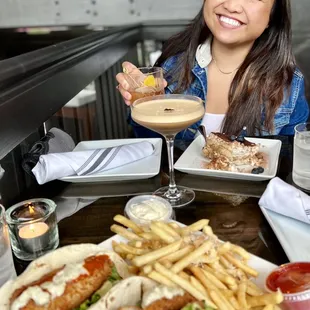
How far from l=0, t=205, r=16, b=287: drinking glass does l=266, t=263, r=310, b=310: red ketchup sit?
2.16ft

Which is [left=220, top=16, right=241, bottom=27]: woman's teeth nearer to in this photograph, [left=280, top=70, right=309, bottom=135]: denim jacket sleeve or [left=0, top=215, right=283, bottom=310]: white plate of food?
[left=280, top=70, right=309, bottom=135]: denim jacket sleeve

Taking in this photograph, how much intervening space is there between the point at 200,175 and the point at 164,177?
0.14m

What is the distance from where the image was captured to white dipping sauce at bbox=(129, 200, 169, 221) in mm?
1300

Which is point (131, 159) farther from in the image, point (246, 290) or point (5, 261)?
point (246, 290)

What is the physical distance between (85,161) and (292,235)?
840 millimetres

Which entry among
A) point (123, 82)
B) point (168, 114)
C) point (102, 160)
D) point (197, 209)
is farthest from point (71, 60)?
point (197, 209)

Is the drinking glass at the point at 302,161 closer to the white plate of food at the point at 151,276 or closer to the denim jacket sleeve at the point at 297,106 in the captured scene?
the white plate of food at the point at 151,276

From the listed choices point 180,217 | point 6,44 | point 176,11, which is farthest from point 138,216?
point 6,44

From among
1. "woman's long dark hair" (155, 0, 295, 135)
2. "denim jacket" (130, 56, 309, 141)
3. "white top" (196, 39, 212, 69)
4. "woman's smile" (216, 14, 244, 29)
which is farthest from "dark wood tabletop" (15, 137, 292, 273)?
"white top" (196, 39, 212, 69)

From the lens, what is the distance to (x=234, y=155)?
1726 mm

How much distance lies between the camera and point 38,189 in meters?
1.67

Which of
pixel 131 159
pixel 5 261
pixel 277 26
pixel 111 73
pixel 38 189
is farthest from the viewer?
pixel 111 73

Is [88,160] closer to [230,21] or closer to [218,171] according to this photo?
[218,171]

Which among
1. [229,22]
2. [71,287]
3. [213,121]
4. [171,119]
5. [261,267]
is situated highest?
[229,22]
